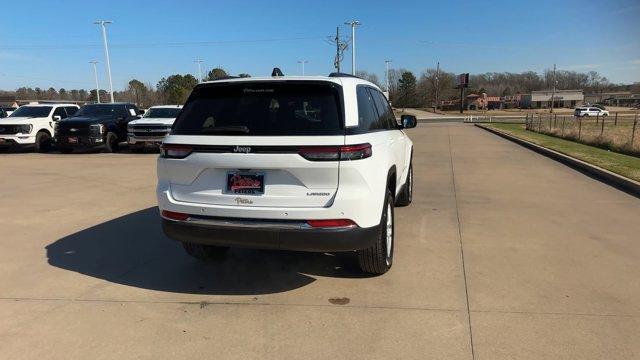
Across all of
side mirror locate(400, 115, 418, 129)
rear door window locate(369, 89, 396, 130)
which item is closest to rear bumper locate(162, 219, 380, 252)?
rear door window locate(369, 89, 396, 130)

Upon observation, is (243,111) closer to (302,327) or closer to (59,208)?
(302,327)

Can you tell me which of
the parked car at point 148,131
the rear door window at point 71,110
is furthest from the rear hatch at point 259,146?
the rear door window at point 71,110

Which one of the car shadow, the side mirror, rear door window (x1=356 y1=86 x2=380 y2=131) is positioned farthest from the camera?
the side mirror

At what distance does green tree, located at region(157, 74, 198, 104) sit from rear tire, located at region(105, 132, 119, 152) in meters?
43.1

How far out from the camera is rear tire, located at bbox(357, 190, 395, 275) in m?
4.30

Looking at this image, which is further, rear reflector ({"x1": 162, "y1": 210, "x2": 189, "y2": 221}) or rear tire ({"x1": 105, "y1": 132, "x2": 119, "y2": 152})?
rear tire ({"x1": 105, "y1": 132, "x2": 119, "y2": 152})

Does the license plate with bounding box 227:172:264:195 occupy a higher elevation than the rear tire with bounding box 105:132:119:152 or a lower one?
higher

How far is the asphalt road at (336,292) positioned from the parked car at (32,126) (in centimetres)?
1135

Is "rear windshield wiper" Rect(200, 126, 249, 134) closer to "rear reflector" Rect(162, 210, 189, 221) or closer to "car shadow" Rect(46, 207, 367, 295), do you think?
"rear reflector" Rect(162, 210, 189, 221)

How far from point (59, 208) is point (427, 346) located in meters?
6.57

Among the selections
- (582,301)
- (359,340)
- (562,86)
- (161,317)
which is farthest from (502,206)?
(562,86)

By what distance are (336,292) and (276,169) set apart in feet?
4.22

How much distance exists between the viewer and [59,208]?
7660 millimetres

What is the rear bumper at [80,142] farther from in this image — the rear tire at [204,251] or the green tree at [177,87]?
the green tree at [177,87]
